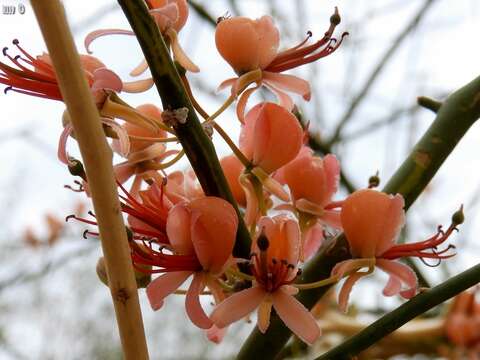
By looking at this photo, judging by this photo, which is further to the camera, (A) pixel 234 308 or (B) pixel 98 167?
(A) pixel 234 308

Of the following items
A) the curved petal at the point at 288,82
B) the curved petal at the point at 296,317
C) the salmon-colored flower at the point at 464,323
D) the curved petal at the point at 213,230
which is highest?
the curved petal at the point at 288,82

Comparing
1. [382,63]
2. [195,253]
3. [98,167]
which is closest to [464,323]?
[382,63]

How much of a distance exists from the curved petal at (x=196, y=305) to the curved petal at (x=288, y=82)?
0.39ft

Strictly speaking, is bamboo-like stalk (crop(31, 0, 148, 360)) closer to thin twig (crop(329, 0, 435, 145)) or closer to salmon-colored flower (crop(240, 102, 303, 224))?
salmon-colored flower (crop(240, 102, 303, 224))

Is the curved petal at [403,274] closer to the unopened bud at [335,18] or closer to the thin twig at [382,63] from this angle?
the unopened bud at [335,18]

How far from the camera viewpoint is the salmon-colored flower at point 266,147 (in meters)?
0.39

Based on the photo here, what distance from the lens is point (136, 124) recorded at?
1.20 ft

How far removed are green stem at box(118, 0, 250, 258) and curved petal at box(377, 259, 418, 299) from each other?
106mm

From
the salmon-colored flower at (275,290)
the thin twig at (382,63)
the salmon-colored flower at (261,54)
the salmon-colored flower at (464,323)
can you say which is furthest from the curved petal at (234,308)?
the thin twig at (382,63)

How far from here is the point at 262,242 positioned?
0.34m

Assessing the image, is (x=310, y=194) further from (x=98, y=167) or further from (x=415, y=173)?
(x=98, y=167)

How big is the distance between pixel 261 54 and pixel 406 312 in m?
0.16

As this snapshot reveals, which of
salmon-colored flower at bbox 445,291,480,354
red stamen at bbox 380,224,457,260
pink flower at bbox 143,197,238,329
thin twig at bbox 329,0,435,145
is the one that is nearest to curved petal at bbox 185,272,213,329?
pink flower at bbox 143,197,238,329

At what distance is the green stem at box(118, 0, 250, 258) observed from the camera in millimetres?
300
